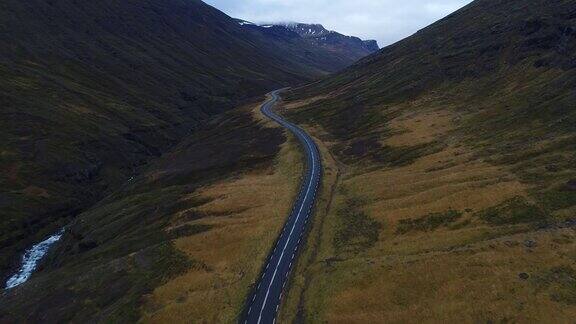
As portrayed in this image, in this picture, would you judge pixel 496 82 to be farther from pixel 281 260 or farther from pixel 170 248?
pixel 170 248

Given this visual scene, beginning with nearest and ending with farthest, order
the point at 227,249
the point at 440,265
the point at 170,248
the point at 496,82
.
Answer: the point at 440,265
the point at 227,249
the point at 170,248
the point at 496,82

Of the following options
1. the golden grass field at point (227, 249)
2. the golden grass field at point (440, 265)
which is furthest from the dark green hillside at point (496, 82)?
the golden grass field at point (227, 249)

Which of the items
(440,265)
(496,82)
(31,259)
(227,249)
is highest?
(496,82)

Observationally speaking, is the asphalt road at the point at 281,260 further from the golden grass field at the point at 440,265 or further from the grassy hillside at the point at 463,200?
the grassy hillside at the point at 463,200

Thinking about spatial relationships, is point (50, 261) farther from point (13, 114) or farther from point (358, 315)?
point (13, 114)

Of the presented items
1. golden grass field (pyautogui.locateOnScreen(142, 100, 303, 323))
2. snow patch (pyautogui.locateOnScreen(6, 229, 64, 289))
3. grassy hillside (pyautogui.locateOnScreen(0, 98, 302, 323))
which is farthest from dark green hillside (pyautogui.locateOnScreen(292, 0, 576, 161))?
snow patch (pyautogui.locateOnScreen(6, 229, 64, 289))

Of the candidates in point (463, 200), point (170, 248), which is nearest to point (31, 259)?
point (170, 248)

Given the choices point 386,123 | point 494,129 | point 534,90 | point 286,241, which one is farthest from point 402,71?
point 286,241
